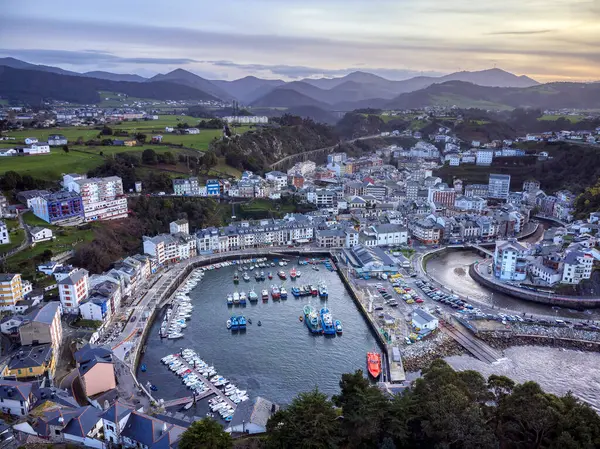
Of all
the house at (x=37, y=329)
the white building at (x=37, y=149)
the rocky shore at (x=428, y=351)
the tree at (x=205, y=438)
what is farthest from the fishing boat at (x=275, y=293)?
the white building at (x=37, y=149)

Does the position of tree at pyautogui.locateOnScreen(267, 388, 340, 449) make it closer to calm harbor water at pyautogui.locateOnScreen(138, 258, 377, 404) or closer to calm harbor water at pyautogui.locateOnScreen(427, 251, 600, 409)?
calm harbor water at pyautogui.locateOnScreen(138, 258, 377, 404)

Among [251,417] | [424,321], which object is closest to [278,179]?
[424,321]

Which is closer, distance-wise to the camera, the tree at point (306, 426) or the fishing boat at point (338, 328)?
the tree at point (306, 426)

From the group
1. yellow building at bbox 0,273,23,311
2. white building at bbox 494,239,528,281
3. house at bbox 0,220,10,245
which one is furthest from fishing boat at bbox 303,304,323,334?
house at bbox 0,220,10,245

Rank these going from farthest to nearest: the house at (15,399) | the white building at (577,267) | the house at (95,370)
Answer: the white building at (577,267) → the house at (95,370) → the house at (15,399)

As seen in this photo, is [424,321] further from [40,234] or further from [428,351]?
[40,234]

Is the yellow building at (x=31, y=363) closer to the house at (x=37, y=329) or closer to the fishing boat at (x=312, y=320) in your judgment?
the house at (x=37, y=329)

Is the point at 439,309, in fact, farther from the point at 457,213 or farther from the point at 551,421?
the point at 457,213

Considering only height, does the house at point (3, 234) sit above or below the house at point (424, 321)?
above
